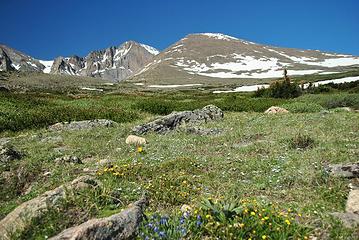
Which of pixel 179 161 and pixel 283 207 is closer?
pixel 283 207

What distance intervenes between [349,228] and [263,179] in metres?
3.49

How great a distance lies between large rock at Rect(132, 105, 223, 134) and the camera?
2033cm

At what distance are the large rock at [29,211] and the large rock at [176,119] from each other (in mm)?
11005

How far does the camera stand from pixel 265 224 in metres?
7.12

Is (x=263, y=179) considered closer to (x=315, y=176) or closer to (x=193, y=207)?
(x=315, y=176)

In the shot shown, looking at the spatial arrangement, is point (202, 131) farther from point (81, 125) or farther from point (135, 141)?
point (81, 125)

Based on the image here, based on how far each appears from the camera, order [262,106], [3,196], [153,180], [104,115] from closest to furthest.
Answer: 1. [153,180]
2. [3,196]
3. [104,115]
4. [262,106]

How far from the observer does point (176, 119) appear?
22562mm

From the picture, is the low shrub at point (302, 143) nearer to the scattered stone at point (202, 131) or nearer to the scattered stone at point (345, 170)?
the scattered stone at point (345, 170)

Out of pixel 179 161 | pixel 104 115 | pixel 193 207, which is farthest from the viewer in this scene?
pixel 104 115

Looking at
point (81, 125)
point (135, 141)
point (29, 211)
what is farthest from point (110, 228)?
point (81, 125)

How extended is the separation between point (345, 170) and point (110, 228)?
23.0 feet

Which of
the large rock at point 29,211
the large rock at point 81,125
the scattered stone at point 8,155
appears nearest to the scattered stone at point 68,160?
the scattered stone at point 8,155

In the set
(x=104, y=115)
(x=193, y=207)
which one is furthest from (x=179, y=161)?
(x=104, y=115)
